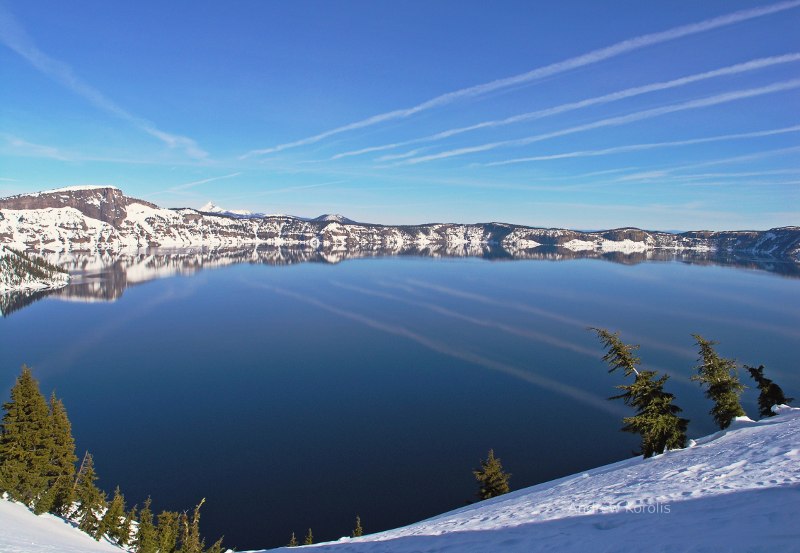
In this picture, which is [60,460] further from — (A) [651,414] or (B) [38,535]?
(A) [651,414]

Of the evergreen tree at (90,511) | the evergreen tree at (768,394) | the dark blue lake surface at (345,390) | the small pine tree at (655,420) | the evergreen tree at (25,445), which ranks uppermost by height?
the small pine tree at (655,420)

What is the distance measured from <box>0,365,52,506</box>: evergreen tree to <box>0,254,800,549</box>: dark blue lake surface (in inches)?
296

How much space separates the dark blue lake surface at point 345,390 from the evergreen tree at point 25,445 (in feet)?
24.6

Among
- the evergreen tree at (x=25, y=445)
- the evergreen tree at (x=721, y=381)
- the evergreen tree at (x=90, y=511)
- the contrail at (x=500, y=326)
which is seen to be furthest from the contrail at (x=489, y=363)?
the evergreen tree at (x=25, y=445)

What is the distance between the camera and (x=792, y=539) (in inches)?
304

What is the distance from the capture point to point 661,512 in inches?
462

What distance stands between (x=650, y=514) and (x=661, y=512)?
0.33 meters

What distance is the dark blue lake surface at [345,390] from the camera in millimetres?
34875

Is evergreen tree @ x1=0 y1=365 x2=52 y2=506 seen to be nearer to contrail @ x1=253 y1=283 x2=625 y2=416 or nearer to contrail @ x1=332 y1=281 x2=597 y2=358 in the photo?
contrail @ x1=253 y1=283 x2=625 y2=416

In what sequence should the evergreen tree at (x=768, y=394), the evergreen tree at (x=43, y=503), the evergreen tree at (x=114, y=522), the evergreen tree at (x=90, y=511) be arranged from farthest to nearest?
1. the evergreen tree at (x=768, y=394)
2. the evergreen tree at (x=43, y=503)
3. the evergreen tree at (x=90, y=511)
4. the evergreen tree at (x=114, y=522)

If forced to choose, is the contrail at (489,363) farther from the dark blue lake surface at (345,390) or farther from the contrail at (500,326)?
the contrail at (500,326)

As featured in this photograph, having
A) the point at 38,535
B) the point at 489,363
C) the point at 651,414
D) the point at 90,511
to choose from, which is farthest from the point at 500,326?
the point at 38,535

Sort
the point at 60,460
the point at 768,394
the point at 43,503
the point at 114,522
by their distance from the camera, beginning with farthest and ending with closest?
1. the point at 768,394
2. the point at 60,460
3. the point at 43,503
4. the point at 114,522

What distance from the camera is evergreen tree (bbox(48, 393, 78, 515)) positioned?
27547 mm
